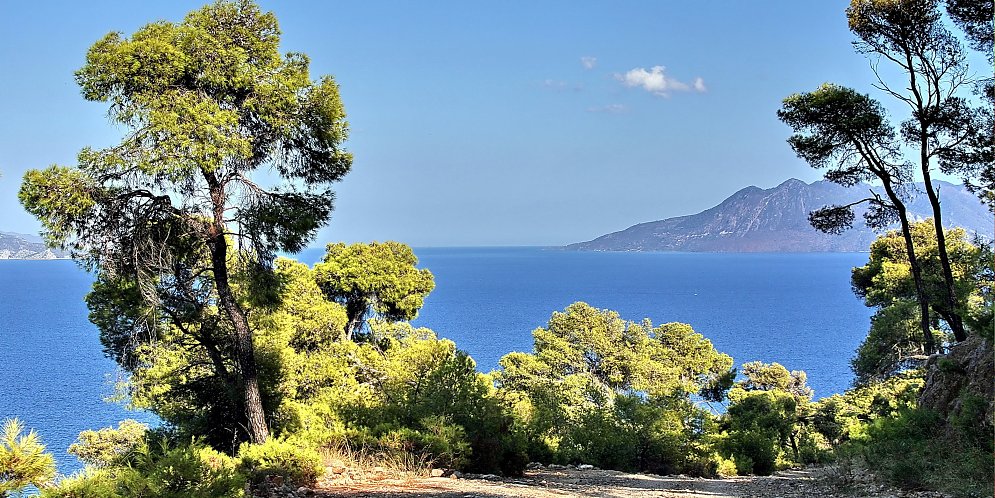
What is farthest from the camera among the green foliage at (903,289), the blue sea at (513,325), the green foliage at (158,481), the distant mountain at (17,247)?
the distant mountain at (17,247)

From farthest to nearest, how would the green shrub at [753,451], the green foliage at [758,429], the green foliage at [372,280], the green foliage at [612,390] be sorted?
the green foliage at [372,280]
the green foliage at [758,429]
the green shrub at [753,451]
the green foliage at [612,390]

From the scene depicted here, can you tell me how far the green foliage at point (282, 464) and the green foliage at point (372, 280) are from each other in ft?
55.0

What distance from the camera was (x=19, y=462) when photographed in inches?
163

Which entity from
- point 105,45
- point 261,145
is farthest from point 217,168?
point 105,45

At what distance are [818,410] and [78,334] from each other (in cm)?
6415

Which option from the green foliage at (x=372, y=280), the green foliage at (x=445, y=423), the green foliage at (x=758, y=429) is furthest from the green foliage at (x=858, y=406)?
the green foliage at (x=372, y=280)

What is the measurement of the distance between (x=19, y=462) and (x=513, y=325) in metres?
73.3

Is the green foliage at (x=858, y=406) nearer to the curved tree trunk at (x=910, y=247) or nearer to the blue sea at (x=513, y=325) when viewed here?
the curved tree trunk at (x=910, y=247)

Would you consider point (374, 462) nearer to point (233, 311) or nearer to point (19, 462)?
point (233, 311)

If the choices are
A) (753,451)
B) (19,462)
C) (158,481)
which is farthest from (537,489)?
(753,451)

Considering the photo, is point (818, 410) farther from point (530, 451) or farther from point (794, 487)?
point (794, 487)

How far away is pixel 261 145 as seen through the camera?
9.97m

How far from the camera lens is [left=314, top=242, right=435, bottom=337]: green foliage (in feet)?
80.3

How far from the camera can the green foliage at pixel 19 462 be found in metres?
4.11
